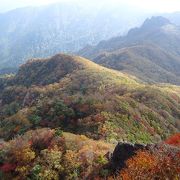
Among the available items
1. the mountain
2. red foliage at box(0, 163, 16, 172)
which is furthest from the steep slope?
red foliage at box(0, 163, 16, 172)

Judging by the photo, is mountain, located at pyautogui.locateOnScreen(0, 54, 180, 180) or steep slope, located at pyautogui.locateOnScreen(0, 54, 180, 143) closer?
mountain, located at pyautogui.locateOnScreen(0, 54, 180, 180)

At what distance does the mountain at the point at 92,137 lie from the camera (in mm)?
45188

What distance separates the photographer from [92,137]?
229 ft

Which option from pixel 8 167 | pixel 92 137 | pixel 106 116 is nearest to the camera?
pixel 8 167

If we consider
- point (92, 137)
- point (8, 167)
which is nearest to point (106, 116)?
point (92, 137)

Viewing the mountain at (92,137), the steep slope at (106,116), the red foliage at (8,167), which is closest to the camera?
the mountain at (92,137)

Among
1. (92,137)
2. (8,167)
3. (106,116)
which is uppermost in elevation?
(8,167)

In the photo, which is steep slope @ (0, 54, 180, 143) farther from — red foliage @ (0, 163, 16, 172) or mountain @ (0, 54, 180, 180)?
red foliage @ (0, 163, 16, 172)

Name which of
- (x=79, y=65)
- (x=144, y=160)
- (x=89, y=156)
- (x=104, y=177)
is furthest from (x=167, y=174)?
(x=79, y=65)

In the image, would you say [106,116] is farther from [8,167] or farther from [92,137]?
[8,167]

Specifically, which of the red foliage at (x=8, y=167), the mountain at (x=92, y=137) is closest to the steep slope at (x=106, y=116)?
the mountain at (x=92, y=137)

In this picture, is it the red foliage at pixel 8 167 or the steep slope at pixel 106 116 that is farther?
the steep slope at pixel 106 116

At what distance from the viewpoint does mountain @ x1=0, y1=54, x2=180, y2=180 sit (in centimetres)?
4519

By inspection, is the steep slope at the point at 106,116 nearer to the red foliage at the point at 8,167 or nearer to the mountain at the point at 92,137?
the mountain at the point at 92,137
